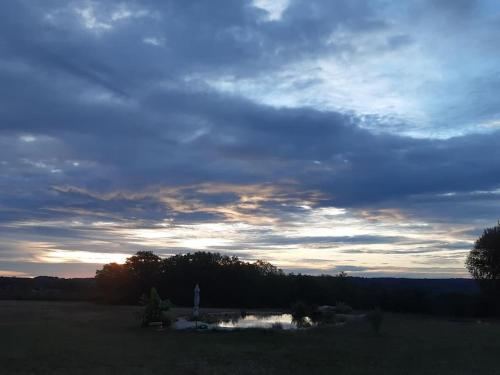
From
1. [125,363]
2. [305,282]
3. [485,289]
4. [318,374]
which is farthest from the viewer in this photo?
[305,282]

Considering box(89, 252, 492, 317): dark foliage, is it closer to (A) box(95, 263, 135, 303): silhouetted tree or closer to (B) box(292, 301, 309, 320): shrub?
(A) box(95, 263, 135, 303): silhouetted tree

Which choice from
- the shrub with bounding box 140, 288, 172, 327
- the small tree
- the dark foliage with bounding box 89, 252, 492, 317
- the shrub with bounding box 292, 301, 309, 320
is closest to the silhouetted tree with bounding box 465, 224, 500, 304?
the small tree

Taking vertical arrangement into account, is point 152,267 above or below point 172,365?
above

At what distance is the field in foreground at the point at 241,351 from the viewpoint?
44.1 ft

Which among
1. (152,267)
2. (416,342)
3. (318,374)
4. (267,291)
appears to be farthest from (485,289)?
(318,374)

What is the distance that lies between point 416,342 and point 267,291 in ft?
94.2

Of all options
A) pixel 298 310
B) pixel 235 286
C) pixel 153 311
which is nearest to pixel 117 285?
pixel 235 286

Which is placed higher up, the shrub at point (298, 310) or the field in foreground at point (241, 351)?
the shrub at point (298, 310)

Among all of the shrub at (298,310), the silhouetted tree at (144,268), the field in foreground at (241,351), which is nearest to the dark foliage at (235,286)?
the silhouetted tree at (144,268)

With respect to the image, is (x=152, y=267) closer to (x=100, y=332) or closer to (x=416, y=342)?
(x=100, y=332)

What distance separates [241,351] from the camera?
54.6 feet

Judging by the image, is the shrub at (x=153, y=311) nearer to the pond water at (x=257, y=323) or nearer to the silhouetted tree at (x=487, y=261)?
the pond water at (x=257, y=323)

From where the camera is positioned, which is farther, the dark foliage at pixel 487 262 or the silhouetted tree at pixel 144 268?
the silhouetted tree at pixel 144 268

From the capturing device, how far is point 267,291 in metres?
47.9
